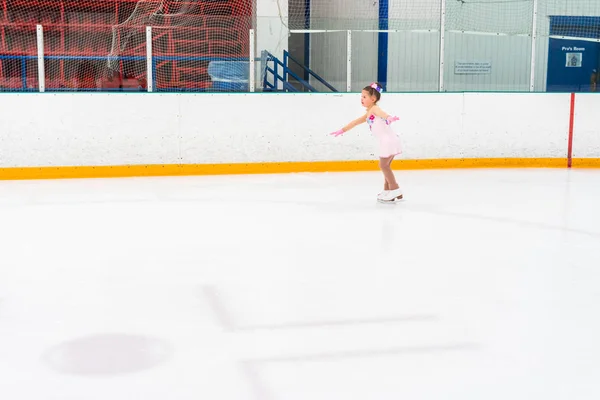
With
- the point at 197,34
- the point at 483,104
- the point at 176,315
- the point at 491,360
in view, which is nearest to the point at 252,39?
the point at 197,34

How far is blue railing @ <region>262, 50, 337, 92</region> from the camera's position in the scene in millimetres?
9156

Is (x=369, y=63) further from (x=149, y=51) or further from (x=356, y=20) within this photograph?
(x=149, y=51)

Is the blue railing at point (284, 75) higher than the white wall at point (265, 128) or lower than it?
higher

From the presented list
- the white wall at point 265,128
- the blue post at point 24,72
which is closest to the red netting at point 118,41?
the blue post at point 24,72

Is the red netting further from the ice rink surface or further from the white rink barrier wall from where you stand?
the ice rink surface

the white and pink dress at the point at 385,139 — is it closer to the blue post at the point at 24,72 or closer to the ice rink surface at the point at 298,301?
the ice rink surface at the point at 298,301

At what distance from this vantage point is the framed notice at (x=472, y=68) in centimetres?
1112

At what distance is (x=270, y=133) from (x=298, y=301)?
5545 mm

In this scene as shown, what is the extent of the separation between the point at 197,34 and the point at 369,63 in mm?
2329

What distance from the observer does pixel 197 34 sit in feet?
32.7

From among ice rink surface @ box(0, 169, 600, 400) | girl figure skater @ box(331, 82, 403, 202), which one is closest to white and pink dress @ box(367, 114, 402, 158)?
girl figure skater @ box(331, 82, 403, 202)

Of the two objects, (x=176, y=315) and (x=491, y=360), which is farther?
(x=176, y=315)

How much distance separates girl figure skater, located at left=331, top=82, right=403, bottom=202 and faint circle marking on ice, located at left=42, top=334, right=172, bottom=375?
388 cm

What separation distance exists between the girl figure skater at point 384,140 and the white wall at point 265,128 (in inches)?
89.3
